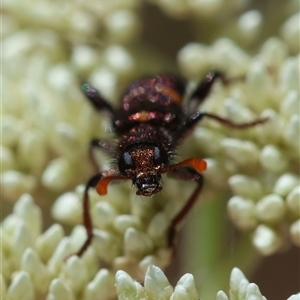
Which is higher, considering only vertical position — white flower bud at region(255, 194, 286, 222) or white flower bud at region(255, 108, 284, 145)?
white flower bud at region(255, 108, 284, 145)

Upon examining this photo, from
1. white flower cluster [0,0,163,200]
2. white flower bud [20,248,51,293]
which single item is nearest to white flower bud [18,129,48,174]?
white flower cluster [0,0,163,200]

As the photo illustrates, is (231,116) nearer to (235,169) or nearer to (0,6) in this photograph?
(235,169)

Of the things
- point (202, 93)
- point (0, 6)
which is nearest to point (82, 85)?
point (202, 93)

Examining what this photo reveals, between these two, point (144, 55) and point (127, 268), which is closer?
point (127, 268)

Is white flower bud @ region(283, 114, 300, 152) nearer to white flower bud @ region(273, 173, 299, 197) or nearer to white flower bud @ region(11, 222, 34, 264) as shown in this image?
white flower bud @ region(273, 173, 299, 197)

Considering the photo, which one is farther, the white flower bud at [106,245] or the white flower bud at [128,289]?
the white flower bud at [106,245]

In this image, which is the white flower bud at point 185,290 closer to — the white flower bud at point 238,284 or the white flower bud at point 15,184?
the white flower bud at point 238,284

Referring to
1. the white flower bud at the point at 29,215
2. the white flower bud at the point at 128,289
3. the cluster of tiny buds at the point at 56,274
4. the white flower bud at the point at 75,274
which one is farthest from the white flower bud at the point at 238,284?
the white flower bud at the point at 29,215
